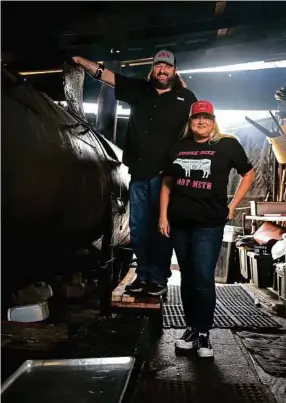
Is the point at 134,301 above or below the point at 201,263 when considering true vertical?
below

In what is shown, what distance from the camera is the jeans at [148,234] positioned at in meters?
3.41

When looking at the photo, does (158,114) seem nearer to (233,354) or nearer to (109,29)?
(109,29)

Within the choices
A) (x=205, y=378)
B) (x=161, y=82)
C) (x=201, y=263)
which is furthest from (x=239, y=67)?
(x=205, y=378)

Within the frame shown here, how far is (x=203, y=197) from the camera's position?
2998 mm

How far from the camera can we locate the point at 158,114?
337 cm

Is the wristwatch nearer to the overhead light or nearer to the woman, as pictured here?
the woman

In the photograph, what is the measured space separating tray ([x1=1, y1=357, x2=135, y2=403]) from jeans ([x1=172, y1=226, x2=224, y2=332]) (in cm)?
83

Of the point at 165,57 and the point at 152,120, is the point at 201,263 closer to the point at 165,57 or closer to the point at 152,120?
the point at 152,120

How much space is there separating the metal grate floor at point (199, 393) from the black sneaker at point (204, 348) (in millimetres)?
399

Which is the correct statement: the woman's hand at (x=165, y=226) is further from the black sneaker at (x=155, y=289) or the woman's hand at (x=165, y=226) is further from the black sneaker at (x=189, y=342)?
the black sneaker at (x=189, y=342)

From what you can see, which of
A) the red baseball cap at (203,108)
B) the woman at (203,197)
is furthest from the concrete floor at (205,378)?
the red baseball cap at (203,108)

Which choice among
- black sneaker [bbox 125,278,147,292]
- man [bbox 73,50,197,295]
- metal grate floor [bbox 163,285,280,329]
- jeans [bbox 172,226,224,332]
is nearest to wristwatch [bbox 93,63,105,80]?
man [bbox 73,50,197,295]

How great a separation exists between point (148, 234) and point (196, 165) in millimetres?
758

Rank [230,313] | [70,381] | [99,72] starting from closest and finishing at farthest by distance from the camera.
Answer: [70,381]
[99,72]
[230,313]
